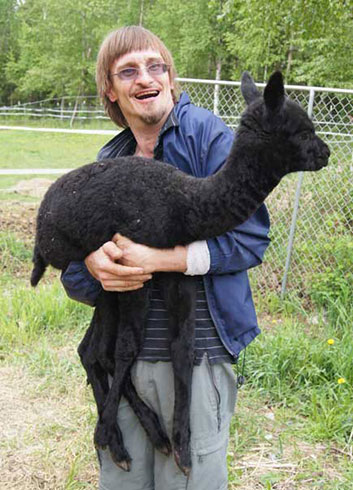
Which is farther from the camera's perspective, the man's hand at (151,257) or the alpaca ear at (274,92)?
the man's hand at (151,257)

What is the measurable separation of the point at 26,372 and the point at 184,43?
2492 centimetres

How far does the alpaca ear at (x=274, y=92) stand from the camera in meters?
1.49

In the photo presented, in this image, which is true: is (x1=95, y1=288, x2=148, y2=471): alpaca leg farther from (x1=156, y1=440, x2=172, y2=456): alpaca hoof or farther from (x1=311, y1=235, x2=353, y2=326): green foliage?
(x1=311, y1=235, x2=353, y2=326): green foliage

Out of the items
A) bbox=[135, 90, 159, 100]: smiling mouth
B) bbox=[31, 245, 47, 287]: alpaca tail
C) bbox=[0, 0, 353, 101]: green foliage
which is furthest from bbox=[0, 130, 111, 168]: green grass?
bbox=[135, 90, 159, 100]: smiling mouth

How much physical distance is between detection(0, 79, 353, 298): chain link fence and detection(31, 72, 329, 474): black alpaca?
343 centimetres

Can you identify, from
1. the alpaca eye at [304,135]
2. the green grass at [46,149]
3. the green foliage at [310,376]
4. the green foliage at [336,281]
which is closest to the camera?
the alpaca eye at [304,135]

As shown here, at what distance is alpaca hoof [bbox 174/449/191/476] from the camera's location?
6.09 ft

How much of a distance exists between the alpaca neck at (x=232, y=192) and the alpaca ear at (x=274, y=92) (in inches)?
5.7

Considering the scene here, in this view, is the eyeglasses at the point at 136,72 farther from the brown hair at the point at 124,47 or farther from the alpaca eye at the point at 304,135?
the alpaca eye at the point at 304,135

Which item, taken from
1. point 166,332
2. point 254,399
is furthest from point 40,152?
point 166,332

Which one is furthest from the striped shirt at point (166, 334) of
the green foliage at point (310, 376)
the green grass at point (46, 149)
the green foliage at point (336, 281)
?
the green grass at point (46, 149)

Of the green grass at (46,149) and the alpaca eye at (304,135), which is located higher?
the alpaca eye at (304,135)

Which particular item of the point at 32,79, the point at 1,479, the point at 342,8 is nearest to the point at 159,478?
the point at 1,479

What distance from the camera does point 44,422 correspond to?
3557 mm
